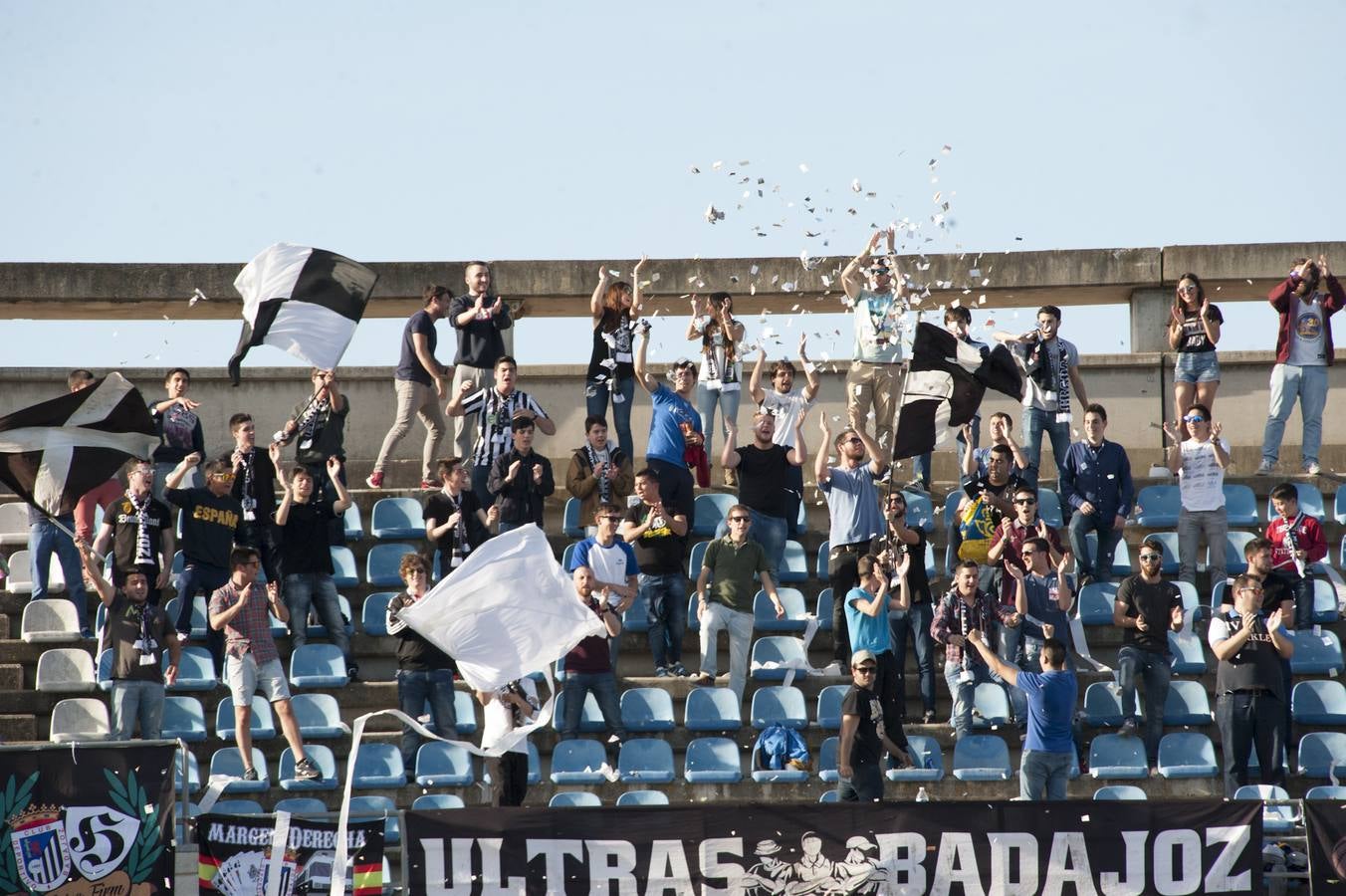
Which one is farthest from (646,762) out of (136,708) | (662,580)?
(136,708)

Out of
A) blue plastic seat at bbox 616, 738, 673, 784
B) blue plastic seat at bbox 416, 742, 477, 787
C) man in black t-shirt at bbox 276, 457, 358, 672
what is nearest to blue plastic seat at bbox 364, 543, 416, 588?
man in black t-shirt at bbox 276, 457, 358, 672

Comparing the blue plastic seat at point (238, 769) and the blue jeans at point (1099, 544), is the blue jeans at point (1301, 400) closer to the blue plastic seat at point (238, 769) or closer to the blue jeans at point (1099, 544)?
the blue jeans at point (1099, 544)

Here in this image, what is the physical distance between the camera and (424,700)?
50.3ft

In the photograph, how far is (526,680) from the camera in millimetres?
14406

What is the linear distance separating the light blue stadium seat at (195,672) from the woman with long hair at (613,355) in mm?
4367

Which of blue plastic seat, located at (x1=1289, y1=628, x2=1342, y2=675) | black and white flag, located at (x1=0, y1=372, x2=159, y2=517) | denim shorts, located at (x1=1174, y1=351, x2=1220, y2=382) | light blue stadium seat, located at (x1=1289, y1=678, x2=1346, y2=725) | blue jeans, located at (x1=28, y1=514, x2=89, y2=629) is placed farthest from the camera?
denim shorts, located at (x1=1174, y1=351, x2=1220, y2=382)

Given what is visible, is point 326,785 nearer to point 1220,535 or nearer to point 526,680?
point 526,680

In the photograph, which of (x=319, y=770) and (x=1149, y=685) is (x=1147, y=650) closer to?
(x=1149, y=685)

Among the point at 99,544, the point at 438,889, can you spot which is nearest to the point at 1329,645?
the point at 438,889

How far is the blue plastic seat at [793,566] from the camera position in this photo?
1762cm

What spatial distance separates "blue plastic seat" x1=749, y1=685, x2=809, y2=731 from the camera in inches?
624

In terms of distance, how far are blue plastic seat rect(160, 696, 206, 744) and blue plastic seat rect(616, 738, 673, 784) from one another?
3265mm

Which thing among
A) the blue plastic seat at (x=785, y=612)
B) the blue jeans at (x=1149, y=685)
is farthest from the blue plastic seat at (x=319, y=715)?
the blue jeans at (x=1149, y=685)

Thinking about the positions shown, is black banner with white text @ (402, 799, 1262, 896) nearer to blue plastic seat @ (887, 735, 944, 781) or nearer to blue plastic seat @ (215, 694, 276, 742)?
blue plastic seat @ (887, 735, 944, 781)
